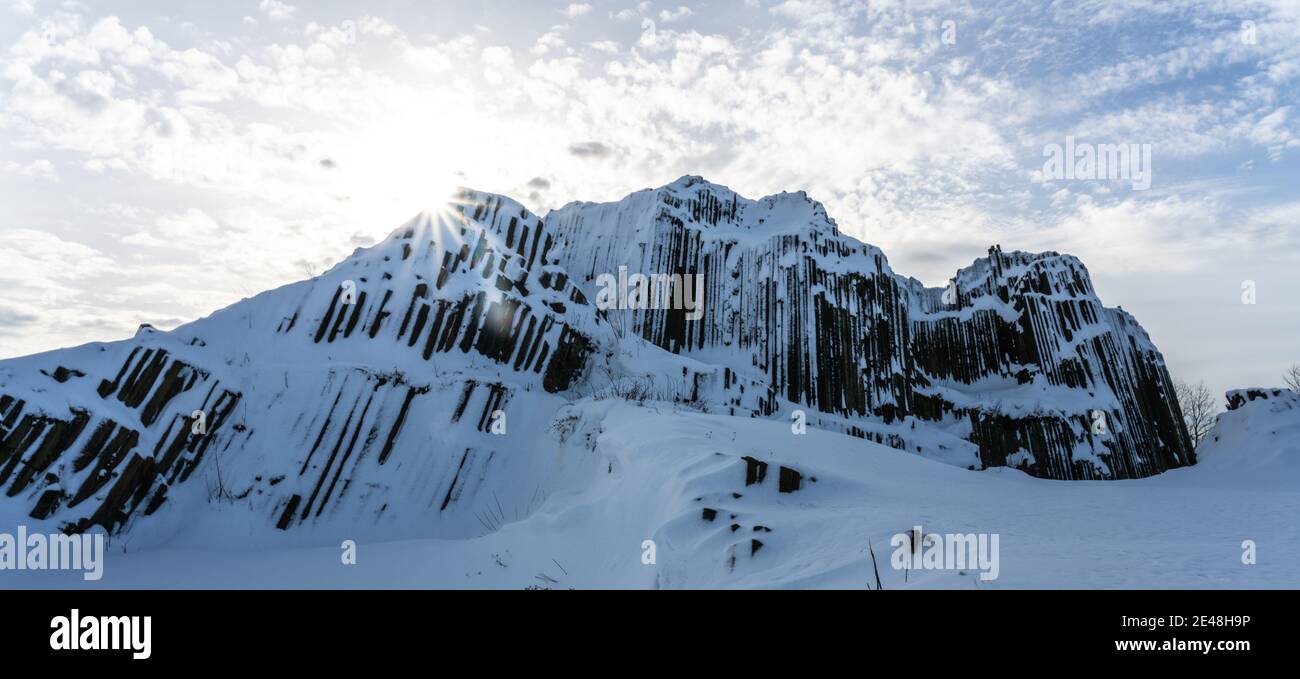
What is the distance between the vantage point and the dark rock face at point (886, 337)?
1325 inches

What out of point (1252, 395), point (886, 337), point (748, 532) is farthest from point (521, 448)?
point (1252, 395)

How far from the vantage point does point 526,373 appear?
22.1m

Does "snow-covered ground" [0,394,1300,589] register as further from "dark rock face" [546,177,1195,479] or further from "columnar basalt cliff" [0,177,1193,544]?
"dark rock face" [546,177,1195,479]

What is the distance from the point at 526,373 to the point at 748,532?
15.1 meters

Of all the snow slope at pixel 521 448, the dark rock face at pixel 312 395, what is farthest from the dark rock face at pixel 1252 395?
the dark rock face at pixel 312 395

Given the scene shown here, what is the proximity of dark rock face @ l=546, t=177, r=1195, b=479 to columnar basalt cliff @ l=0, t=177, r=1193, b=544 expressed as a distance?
0.13 meters

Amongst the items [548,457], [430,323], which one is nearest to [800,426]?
[548,457]

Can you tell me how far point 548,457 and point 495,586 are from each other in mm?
7713

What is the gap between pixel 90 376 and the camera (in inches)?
607

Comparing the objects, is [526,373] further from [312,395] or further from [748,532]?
[748,532]

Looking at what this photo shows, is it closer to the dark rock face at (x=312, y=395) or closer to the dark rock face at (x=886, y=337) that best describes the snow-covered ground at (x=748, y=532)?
the dark rock face at (x=312, y=395)

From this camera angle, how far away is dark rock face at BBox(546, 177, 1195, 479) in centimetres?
3366
